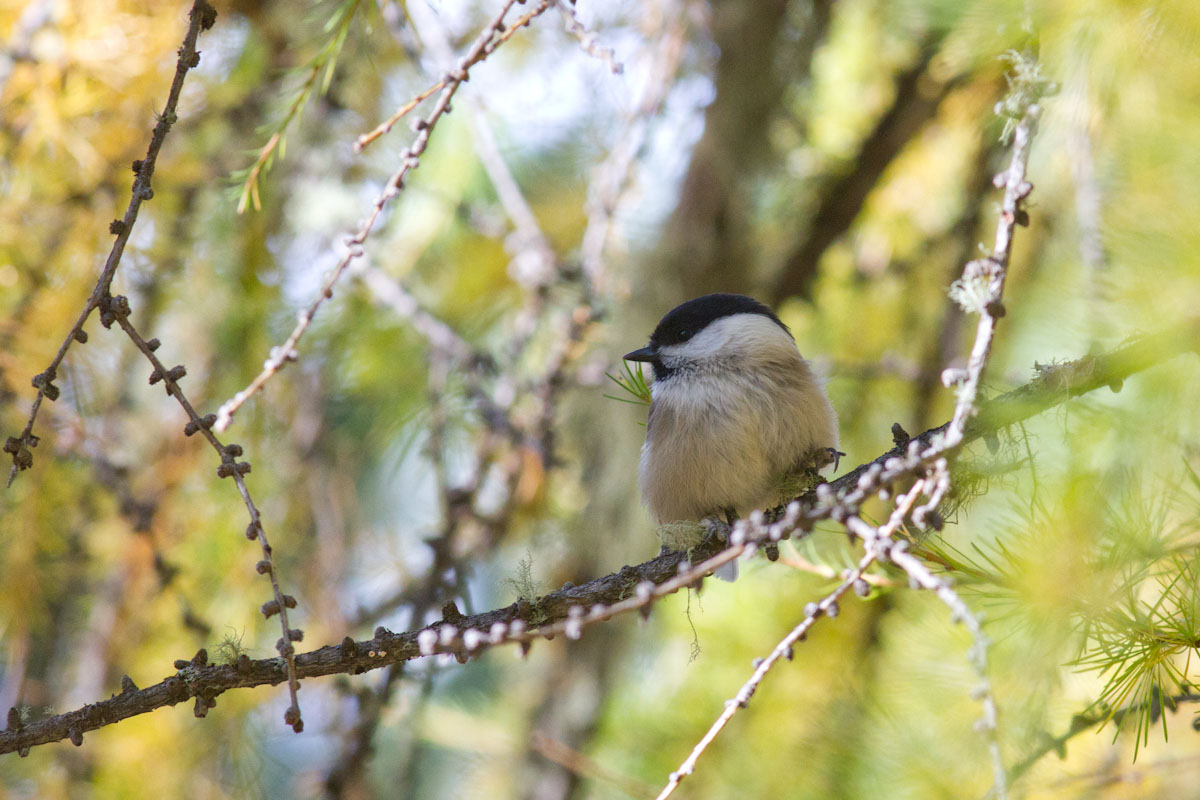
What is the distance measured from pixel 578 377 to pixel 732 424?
2.48 ft

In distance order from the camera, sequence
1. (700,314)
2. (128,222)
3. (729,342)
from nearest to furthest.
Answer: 1. (128,222)
2. (729,342)
3. (700,314)

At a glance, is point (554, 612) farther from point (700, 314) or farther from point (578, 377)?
point (578, 377)

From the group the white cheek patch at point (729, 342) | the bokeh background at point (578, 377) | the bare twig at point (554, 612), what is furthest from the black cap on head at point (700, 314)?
the bare twig at point (554, 612)

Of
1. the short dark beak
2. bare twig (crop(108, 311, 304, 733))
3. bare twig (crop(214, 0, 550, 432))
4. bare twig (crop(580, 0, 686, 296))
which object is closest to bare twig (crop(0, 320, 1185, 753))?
bare twig (crop(108, 311, 304, 733))

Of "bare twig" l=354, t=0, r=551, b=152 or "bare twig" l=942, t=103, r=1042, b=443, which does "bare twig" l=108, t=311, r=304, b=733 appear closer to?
"bare twig" l=354, t=0, r=551, b=152

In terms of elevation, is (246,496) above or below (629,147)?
below

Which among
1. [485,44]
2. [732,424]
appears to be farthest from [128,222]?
[732,424]

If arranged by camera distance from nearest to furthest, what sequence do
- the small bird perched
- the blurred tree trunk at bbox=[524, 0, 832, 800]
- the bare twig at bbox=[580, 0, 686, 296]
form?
the small bird perched, the bare twig at bbox=[580, 0, 686, 296], the blurred tree trunk at bbox=[524, 0, 832, 800]

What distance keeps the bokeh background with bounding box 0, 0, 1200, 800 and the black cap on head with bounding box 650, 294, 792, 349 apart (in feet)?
0.65

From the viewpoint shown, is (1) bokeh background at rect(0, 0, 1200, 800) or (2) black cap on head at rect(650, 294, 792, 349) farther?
(2) black cap on head at rect(650, 294, 792, 349)

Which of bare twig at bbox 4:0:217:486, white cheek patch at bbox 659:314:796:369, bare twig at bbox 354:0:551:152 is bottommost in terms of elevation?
bare twig at bbox 4:0:217:486

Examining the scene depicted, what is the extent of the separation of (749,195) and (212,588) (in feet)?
7.18

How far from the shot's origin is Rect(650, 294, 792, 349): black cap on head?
7.28 feet

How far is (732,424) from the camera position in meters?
1.93
